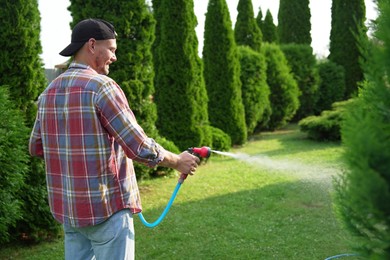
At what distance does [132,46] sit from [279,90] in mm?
9722

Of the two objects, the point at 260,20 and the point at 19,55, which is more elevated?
the point at 260,20

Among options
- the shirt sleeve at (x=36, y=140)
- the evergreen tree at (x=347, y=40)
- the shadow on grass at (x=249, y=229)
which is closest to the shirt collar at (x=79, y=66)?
the shirt sleeve at (x=36, y=140)

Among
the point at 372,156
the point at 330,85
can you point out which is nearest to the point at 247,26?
the point at 330,85

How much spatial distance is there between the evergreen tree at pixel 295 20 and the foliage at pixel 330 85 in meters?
3.59

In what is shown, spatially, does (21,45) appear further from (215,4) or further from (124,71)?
(215,4)

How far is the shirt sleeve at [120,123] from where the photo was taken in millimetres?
2496

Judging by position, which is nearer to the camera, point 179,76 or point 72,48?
point 72,48

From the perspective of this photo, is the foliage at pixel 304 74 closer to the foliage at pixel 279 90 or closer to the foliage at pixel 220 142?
the foliage at pixel 279 90

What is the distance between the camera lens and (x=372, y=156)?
133 cm

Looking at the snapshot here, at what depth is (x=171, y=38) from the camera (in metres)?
10.1

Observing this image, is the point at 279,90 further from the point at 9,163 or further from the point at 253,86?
the point at 9,163

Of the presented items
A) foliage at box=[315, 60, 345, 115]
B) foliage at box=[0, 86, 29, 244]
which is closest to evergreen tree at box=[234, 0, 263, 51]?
foliage at box=[315, 60, 345, 115]

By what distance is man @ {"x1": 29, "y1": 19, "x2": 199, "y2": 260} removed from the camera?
2.52 m

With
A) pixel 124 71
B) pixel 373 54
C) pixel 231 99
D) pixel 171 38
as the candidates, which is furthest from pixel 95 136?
pixel 231 99
